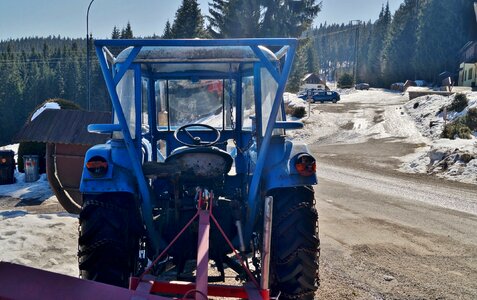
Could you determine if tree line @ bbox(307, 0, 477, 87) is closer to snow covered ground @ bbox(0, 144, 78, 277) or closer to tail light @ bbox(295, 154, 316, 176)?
snow covered ground @ bbox(0, 144, 78, 277)

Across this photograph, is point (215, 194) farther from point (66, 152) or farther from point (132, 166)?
point (66, 152)

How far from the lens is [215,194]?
4.94m

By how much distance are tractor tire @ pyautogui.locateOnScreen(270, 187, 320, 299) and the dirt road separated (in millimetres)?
1301

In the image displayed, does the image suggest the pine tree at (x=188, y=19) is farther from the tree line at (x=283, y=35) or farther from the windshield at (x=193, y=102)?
the windshield at (x=193, y=102)

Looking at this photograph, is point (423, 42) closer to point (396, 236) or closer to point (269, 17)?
point (269, 17)

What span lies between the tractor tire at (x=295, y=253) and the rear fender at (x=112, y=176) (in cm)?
129

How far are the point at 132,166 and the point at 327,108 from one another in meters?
37.4

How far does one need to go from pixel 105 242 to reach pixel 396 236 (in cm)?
530

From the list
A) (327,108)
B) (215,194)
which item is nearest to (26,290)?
(215,194)

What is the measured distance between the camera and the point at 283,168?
4.57 meters

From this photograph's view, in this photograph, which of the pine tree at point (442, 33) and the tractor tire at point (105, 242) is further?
the pine tree at point (442, 33)

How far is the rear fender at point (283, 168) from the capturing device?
14.6 feet

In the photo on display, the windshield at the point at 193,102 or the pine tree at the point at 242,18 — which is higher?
the pine tree at the point at 242,18

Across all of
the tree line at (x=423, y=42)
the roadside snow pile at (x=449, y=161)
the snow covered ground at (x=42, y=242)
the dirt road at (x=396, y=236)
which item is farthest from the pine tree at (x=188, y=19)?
the snow covered ground at (x=42, y=242)
